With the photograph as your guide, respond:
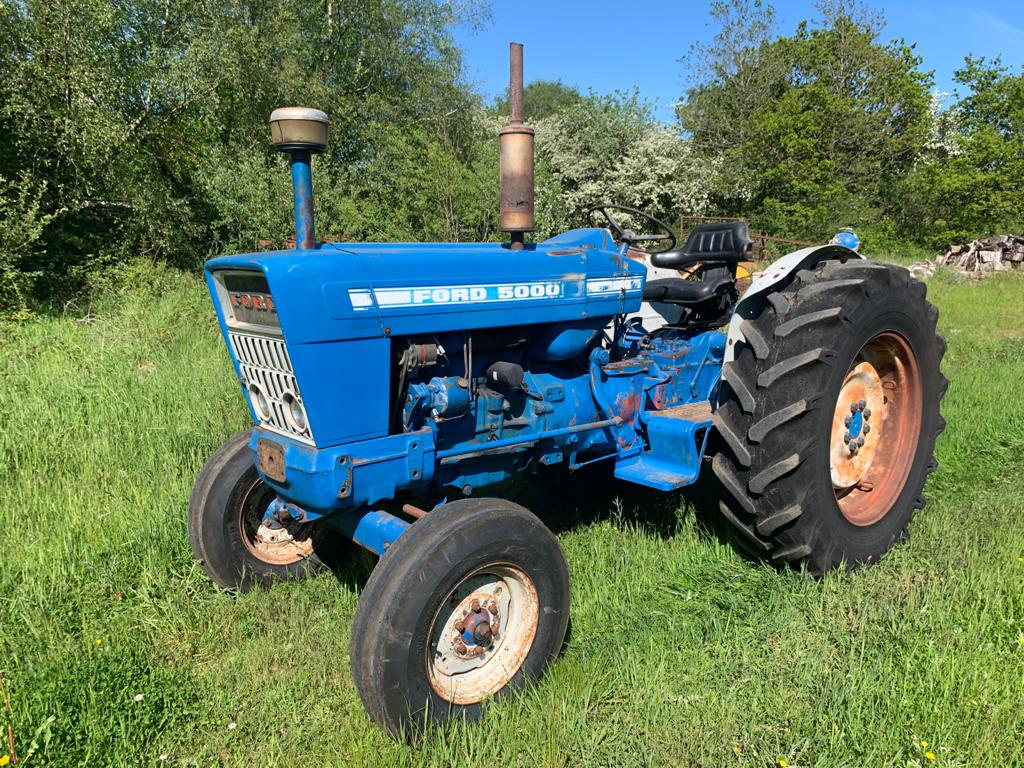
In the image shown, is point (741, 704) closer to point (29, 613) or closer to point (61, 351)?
point (29, 613)

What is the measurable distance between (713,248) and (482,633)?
9.80 ft

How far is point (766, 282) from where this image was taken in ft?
10.7

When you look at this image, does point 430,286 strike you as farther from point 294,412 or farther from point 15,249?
point 15,249

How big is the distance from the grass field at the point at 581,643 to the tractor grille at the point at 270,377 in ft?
3.06

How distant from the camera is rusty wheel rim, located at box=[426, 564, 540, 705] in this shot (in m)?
2.38

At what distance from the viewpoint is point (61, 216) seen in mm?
9609

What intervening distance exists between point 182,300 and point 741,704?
7849 mm

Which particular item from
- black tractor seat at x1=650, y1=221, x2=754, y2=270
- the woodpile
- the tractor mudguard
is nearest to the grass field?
the tractor mudguard

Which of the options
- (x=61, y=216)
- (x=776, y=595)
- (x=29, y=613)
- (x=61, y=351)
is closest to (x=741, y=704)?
(x=776, y=595)

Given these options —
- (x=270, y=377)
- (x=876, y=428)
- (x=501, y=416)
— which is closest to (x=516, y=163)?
(x=501, y=416)

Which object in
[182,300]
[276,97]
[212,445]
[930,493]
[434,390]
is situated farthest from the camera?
[276,97]

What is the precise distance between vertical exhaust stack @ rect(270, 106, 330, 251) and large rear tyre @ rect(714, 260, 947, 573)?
74.9 inches

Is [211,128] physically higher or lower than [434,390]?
Answer: higher

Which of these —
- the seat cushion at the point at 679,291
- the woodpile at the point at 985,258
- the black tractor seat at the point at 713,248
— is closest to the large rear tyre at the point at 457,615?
the seat cushion at the point at 679,291
